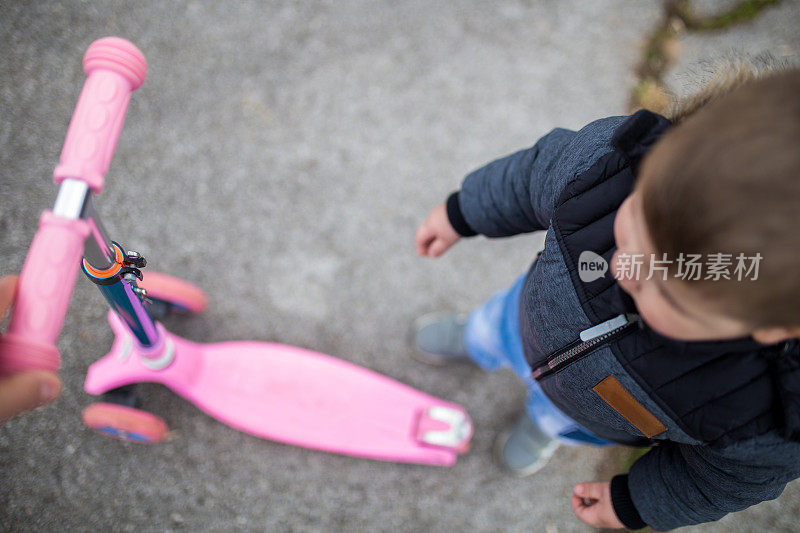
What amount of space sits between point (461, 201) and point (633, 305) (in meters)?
0.36

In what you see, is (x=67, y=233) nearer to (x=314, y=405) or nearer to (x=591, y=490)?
(x=314, y=405)

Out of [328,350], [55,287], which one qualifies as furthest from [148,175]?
[55,287]

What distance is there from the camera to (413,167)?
4.50 ft

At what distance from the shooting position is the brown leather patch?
0.62m

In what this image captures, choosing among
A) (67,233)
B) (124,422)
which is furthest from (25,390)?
(124,422)

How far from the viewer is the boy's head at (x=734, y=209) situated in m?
0.38

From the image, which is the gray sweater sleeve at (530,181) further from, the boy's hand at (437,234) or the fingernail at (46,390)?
the fingernail at (46,390)

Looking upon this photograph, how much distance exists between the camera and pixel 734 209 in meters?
0.39

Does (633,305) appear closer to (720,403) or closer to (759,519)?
(720,403)

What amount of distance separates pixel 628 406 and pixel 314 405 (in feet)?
2.31

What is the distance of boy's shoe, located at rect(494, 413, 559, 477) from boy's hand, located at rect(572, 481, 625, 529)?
238mm

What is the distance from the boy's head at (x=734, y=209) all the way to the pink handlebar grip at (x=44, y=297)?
584 millimetres

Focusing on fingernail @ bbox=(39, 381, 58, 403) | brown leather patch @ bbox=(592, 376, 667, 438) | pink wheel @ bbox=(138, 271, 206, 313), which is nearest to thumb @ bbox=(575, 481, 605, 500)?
brown leather patch @ bbox=(592, 376, 667, 438)

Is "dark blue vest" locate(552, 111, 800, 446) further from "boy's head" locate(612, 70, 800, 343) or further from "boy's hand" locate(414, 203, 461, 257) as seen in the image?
"boy's hand" locate(414, 203, 461, 257)
